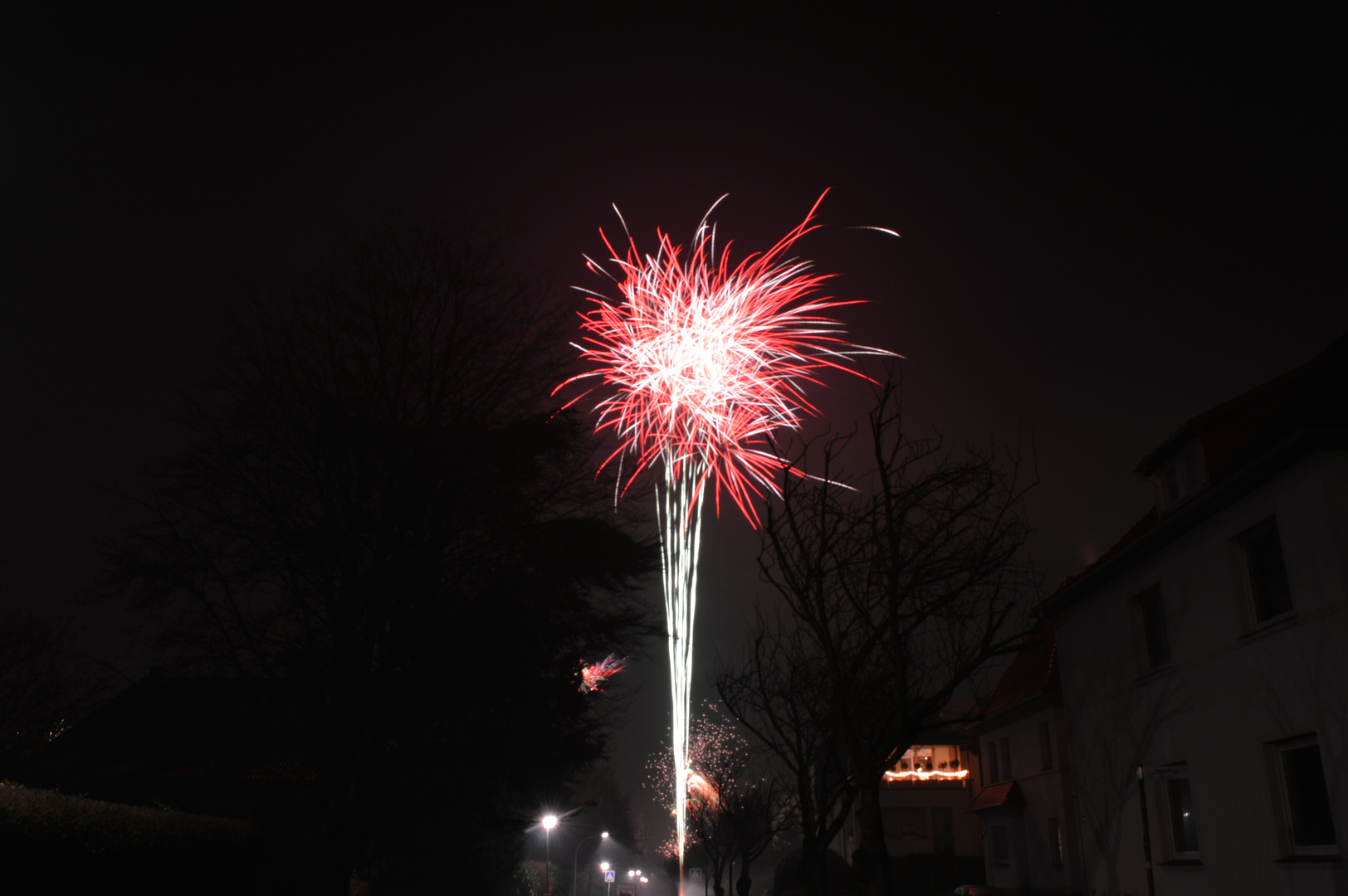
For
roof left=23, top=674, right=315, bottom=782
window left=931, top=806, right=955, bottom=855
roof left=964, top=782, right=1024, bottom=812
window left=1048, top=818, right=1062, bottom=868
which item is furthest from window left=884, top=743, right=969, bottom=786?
roof left=23, top=674, right=315, bottom=782

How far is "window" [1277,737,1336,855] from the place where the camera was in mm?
11180

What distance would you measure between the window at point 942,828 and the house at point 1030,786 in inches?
851

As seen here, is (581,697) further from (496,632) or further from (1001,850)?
(1001,850)

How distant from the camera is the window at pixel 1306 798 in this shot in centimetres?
1118

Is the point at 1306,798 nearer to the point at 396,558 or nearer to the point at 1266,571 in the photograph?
the point at 1266,571

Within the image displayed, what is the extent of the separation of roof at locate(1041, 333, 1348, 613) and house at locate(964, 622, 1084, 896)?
26.7 ft

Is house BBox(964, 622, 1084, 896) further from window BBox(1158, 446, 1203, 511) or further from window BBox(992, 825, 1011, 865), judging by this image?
window BBox(1158, 446, 1203, 511)

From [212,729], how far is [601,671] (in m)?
8.51

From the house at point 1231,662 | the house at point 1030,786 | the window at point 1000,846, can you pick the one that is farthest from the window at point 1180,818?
the window at point 1000,846

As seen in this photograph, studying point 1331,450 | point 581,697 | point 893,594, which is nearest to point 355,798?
point 581,697

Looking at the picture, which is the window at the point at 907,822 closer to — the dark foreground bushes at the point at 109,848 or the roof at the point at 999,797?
the roof at the point at 999,797

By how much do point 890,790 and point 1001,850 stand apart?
23601 mm

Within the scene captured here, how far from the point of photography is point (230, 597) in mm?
13750

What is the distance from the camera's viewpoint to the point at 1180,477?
1535 centimetres
